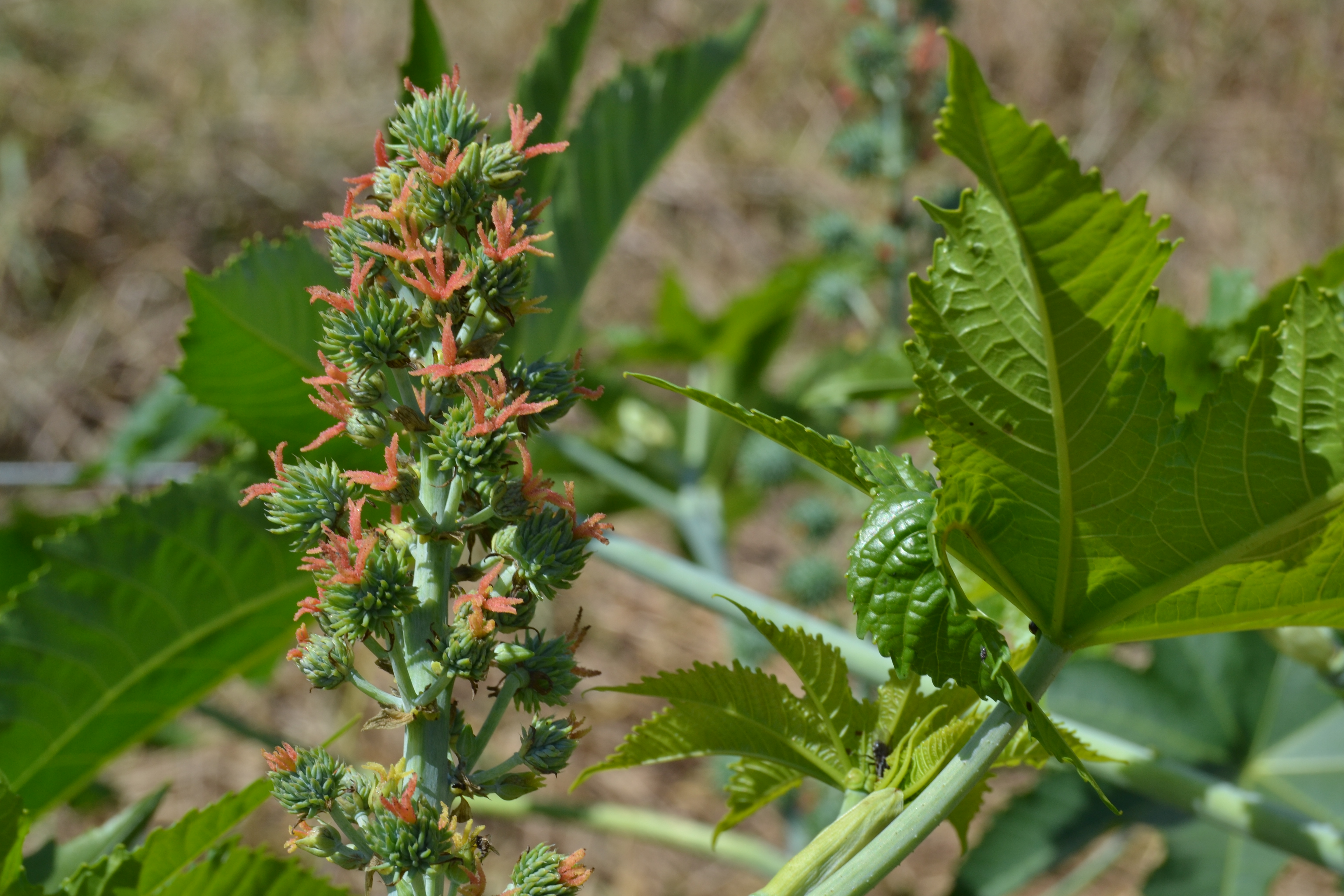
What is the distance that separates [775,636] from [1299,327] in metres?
0.43

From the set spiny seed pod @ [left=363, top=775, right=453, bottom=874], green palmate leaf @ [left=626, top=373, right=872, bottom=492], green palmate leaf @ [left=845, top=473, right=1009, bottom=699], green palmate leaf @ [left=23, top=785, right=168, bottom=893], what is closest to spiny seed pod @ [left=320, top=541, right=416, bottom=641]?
spiny seed pod @ [left=363, top=775, right=453, bottom=874]

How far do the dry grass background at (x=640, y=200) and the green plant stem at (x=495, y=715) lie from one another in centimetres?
412

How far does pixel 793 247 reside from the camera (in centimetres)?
644

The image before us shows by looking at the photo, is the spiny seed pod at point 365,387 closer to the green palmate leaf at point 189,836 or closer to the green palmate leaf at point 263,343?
the green palmate leaf at point 189,836

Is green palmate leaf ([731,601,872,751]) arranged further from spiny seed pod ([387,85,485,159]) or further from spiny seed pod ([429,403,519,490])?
spiny seed pod ([387,85,485,159])

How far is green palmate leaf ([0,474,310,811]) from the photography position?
4.87ft

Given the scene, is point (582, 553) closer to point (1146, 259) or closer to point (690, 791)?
point (1146, 259)

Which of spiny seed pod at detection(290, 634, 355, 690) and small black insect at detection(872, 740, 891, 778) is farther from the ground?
small black insect at detection(872, 740, 891, 778)

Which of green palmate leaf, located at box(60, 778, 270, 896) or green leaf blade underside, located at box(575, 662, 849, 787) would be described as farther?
green palmate leaf, located at box(60, 778, 270, 896)

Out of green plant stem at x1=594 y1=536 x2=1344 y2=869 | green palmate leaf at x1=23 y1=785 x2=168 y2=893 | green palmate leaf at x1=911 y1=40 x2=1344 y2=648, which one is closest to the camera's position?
green palmate leaf at x1=911 y1=40 x2=1344 y2=648

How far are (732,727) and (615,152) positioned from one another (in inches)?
50.7

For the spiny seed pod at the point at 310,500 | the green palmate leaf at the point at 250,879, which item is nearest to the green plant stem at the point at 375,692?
the spiny seed pod at the point at 310,500

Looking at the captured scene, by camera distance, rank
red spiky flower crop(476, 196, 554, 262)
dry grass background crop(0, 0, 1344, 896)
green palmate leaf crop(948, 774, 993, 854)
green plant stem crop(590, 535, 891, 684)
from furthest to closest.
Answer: dry grass background crop(0, 0, 1344, 896) < green plant stem crop(590, 535, 891, 684) < green palmate leaf crop(948, 774, 993, 854) < red spiky flower crop(476, 196, 554, 262)

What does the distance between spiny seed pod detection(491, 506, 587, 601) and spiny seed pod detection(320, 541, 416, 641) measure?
2.9 inches
